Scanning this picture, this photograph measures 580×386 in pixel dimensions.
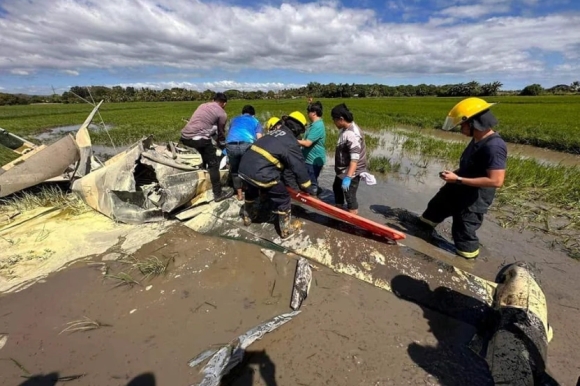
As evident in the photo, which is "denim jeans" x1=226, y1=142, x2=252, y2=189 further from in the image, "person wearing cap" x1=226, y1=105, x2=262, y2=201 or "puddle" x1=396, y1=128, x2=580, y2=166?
"puddle" x1=396, y1=128, x2=580, y2=166

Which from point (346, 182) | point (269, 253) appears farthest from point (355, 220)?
point (269, 253)

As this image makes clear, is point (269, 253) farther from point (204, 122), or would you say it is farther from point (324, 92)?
point (324, 92)

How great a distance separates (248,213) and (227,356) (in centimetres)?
224

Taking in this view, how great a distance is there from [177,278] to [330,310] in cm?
156

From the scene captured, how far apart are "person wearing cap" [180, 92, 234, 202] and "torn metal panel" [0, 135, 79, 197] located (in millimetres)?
1923

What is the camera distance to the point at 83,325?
239 centimetres

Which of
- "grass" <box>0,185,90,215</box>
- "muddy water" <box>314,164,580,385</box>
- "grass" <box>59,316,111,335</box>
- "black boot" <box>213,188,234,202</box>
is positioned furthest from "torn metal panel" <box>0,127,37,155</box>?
"muddy water" <box>314,164,580,385</box>

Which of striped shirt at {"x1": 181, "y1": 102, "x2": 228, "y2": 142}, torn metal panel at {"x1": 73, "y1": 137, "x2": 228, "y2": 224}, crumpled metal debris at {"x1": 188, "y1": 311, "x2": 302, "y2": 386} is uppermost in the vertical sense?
striped shirt at {"x1": 181, "y1": 102, "x2": 228, "y2": 142}

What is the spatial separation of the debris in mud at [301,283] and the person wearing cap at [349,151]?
123cm

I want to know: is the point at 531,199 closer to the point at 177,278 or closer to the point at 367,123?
the point at 177,278

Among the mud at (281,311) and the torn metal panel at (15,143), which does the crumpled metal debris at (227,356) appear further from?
the torn metal panel at (15,143)

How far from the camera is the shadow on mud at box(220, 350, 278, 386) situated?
74.4 inches

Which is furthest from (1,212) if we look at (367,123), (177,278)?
(367,123)

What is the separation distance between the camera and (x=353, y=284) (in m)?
2.88
